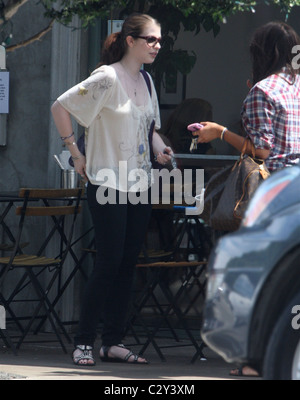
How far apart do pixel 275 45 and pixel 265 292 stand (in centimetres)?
198

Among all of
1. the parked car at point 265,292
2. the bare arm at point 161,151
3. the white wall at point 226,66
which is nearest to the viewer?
the parked car at point 265,292

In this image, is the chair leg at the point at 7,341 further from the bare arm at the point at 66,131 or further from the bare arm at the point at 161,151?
the bare arm at the point at 161,151

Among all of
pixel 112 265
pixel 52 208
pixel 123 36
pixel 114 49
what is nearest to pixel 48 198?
pixel 52 208

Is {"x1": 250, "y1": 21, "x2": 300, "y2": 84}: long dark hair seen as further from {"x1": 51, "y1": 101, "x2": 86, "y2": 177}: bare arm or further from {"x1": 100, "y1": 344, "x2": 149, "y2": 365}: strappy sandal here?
{"x1": 100, "y1": 344, "x2": 149, "y2": 365}: strappy sandal

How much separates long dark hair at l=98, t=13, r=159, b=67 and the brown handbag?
1.11 meters

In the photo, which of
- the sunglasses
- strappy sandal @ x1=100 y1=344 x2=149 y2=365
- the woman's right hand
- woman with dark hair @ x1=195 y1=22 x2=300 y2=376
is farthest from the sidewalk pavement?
the sunglasses

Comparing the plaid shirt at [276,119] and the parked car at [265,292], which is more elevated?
the plaid shirt at [276,119]

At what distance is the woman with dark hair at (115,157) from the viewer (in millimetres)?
5914

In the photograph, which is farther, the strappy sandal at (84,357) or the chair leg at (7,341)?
the chair leg at (7,341)

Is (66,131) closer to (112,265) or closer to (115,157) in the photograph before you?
(115,157)

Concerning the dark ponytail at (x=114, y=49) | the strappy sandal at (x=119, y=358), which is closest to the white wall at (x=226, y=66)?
the dark ponytail at (x=114, y=49)

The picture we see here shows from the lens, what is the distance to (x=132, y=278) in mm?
6195

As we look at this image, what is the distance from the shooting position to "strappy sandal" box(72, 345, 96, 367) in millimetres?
6105

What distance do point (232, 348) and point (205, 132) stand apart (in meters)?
1.82
